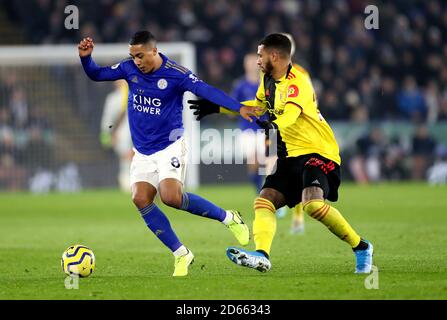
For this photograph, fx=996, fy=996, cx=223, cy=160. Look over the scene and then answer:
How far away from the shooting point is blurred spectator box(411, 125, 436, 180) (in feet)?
71.7

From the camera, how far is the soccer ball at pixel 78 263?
808 centimetres

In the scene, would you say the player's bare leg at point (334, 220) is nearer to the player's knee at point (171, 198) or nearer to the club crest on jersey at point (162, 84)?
the player's knee at point (171, 198)

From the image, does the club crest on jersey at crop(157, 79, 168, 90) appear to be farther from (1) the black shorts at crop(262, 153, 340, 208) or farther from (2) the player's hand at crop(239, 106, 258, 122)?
(1) the black shorts at crop(262, 153, 340, 208)

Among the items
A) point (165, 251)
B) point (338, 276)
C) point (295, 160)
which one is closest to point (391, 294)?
point (338, 276)

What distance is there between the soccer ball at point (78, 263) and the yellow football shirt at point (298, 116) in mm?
1820

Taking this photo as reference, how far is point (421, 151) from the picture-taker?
22016 millimetres

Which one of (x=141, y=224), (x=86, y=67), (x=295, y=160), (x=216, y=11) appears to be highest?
(x=216, y=11)

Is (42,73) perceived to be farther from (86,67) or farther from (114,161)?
(86,67)

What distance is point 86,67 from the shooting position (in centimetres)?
869

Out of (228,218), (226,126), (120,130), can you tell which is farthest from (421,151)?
(228,218)

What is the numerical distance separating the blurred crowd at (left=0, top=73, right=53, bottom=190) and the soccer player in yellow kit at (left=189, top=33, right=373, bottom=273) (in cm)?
1312

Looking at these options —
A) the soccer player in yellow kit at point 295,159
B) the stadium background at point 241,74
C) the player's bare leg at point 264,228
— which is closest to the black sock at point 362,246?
the soccer player in yellow kit at point 295,159

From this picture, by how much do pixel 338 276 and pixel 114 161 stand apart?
14169 mm
